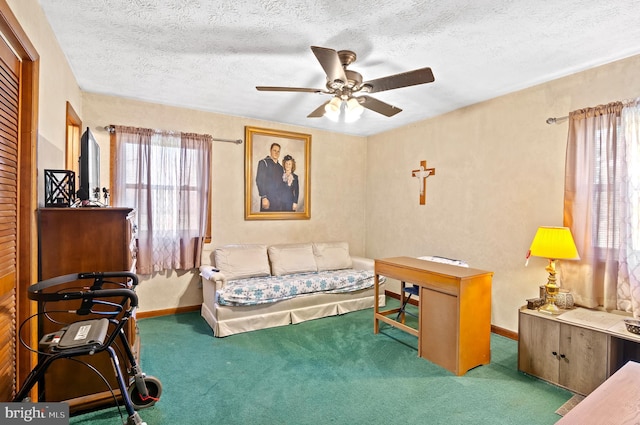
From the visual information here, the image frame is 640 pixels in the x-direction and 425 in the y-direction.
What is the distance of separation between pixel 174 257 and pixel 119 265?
75.2 inches

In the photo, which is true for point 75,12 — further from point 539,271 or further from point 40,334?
point 539,271

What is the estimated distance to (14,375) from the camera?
5.85 feet

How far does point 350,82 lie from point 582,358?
265 cm

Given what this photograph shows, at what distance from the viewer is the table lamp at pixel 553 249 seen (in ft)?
8.86

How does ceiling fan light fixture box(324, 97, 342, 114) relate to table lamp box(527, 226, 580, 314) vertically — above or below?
above

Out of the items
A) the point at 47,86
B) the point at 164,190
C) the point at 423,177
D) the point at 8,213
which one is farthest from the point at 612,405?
the point at 164,190

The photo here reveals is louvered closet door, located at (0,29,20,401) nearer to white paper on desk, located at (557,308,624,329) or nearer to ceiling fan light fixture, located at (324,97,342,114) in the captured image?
ceiling fan light fixture, located at (324,97,342,114)

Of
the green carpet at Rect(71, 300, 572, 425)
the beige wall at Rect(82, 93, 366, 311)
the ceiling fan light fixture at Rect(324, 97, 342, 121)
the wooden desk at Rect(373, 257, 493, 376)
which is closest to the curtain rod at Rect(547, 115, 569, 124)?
the wooden desk at Rect(373, 257, 493, 376)

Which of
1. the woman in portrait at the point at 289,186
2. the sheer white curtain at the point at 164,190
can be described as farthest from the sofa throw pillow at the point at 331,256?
the sheer white curtain at the point at 164,190

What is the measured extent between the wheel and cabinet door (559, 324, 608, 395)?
115 inches

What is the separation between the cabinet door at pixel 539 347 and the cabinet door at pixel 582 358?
0.05 meters

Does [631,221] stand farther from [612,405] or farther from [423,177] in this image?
[423,177]

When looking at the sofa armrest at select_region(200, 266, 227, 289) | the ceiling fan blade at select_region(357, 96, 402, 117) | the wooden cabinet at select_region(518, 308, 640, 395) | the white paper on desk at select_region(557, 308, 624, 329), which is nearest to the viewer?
the wooden cabinet at select_region(518, 308, 640, 395)

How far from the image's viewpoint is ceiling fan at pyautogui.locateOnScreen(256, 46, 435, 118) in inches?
87.7
